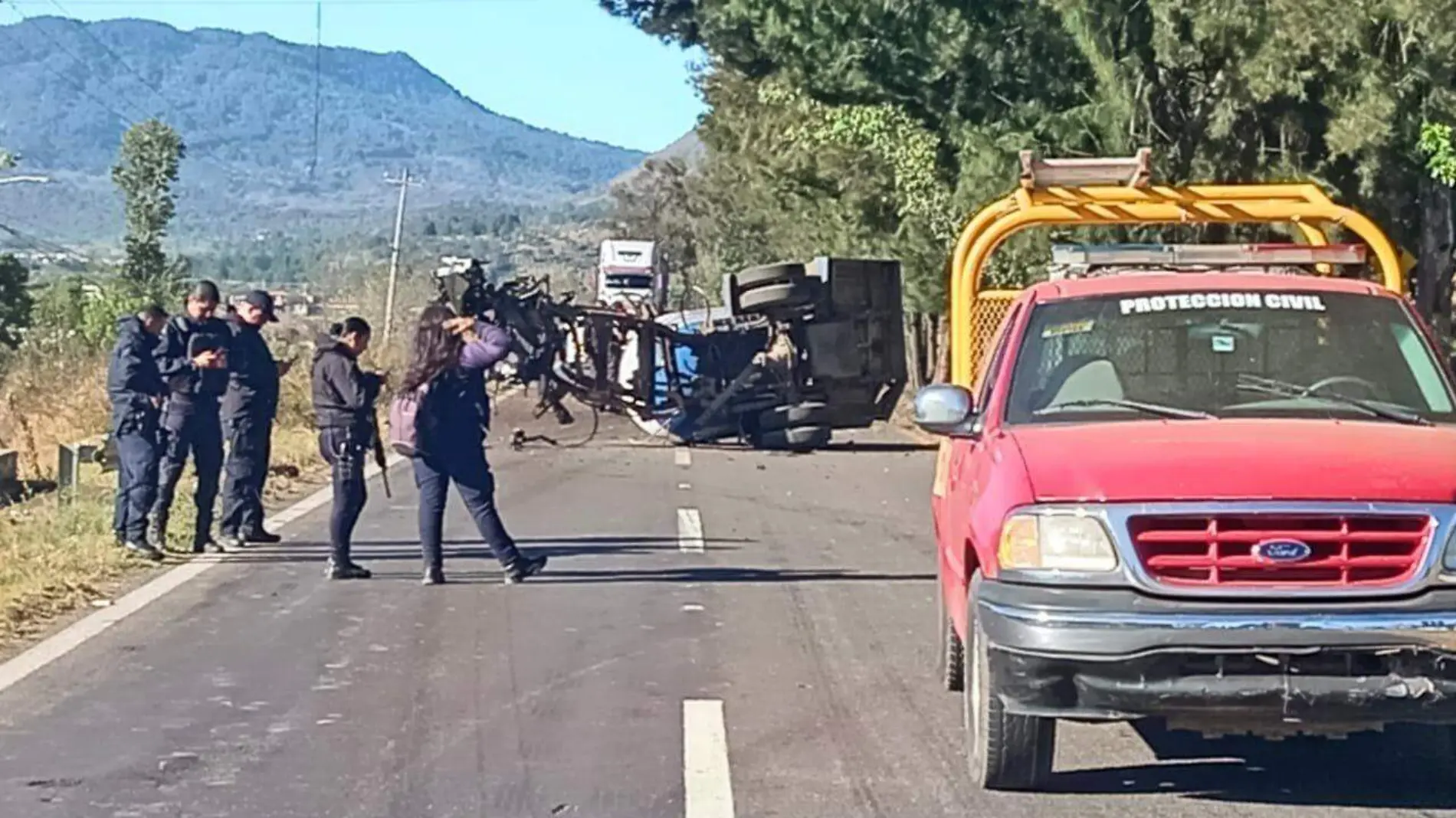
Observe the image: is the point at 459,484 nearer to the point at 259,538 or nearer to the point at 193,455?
the point at 193,455

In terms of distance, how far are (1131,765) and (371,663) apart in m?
4.01

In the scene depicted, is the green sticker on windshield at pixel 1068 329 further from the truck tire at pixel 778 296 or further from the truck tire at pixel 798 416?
the truck tire at pixel 798 416

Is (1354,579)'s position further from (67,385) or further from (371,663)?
(67,385)

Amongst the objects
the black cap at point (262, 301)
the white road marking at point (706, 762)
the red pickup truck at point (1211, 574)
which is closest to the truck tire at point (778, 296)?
the black cap at point (262, 301)

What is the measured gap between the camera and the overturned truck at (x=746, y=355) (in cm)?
2895

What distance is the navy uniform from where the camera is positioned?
15672 millimetres

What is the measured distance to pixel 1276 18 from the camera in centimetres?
1934

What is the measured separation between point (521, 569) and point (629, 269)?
48863 millimetres

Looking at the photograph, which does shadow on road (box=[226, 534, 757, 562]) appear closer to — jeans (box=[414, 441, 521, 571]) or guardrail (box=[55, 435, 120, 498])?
jeans (box=[414, 441, 521, 571])

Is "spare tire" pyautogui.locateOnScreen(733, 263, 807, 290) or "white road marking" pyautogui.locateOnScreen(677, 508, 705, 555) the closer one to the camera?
"white road marking" pyautogui.locateOnScreen(677, 508, 705, 555)

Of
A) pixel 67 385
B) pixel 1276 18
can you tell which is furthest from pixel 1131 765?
pixel 67 385

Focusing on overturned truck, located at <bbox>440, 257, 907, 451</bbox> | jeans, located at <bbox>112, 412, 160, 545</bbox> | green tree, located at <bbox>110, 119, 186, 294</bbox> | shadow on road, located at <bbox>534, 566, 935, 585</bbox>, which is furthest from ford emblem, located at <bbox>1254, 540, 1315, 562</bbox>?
green tree, located at <bbox>110, 119, 186, 294</bbox>

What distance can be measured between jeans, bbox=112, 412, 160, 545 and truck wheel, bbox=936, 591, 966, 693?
679cm

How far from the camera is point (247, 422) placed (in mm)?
15719
